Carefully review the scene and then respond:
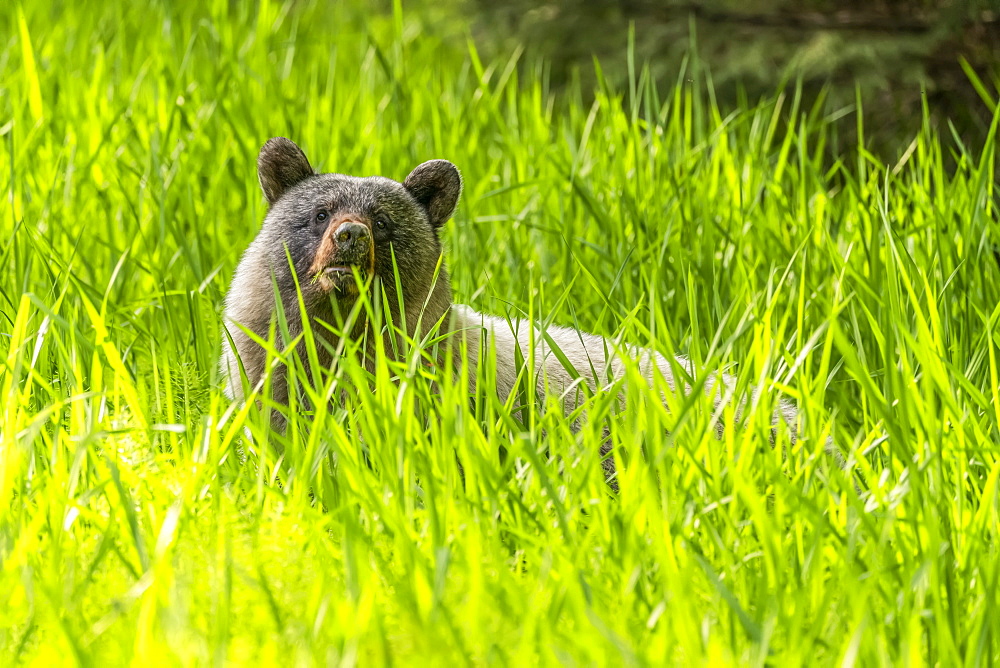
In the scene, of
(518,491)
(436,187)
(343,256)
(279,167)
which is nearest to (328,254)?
(343,256)

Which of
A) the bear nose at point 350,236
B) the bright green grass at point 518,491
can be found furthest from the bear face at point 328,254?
the bright green grass at point 518,491

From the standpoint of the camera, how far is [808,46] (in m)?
7.74

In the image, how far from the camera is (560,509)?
7.93 ft

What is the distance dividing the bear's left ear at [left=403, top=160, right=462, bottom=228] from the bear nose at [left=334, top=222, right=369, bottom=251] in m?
0.78

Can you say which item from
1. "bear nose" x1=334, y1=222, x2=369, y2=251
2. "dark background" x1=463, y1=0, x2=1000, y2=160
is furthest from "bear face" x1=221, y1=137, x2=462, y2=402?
"dark background" x1=463, y1=0, x2=1000, y2=160

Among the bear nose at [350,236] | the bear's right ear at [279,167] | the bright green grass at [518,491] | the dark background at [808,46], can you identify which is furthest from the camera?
the dark background at [808,46]

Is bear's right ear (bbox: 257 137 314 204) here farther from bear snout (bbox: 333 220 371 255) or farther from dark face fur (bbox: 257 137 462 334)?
bear snout (bbox: 333 220 371 255)

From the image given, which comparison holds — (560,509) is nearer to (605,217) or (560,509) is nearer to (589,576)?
(589,576)

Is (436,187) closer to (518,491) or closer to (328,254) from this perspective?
(328,254)

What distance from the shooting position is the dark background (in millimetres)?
7754

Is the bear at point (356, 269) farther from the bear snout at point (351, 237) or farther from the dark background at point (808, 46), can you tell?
the dark background at point (808, 46)

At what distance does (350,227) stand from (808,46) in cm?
536

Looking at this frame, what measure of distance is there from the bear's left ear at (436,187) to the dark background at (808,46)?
3.56m

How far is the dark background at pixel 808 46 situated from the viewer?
25.4ft
